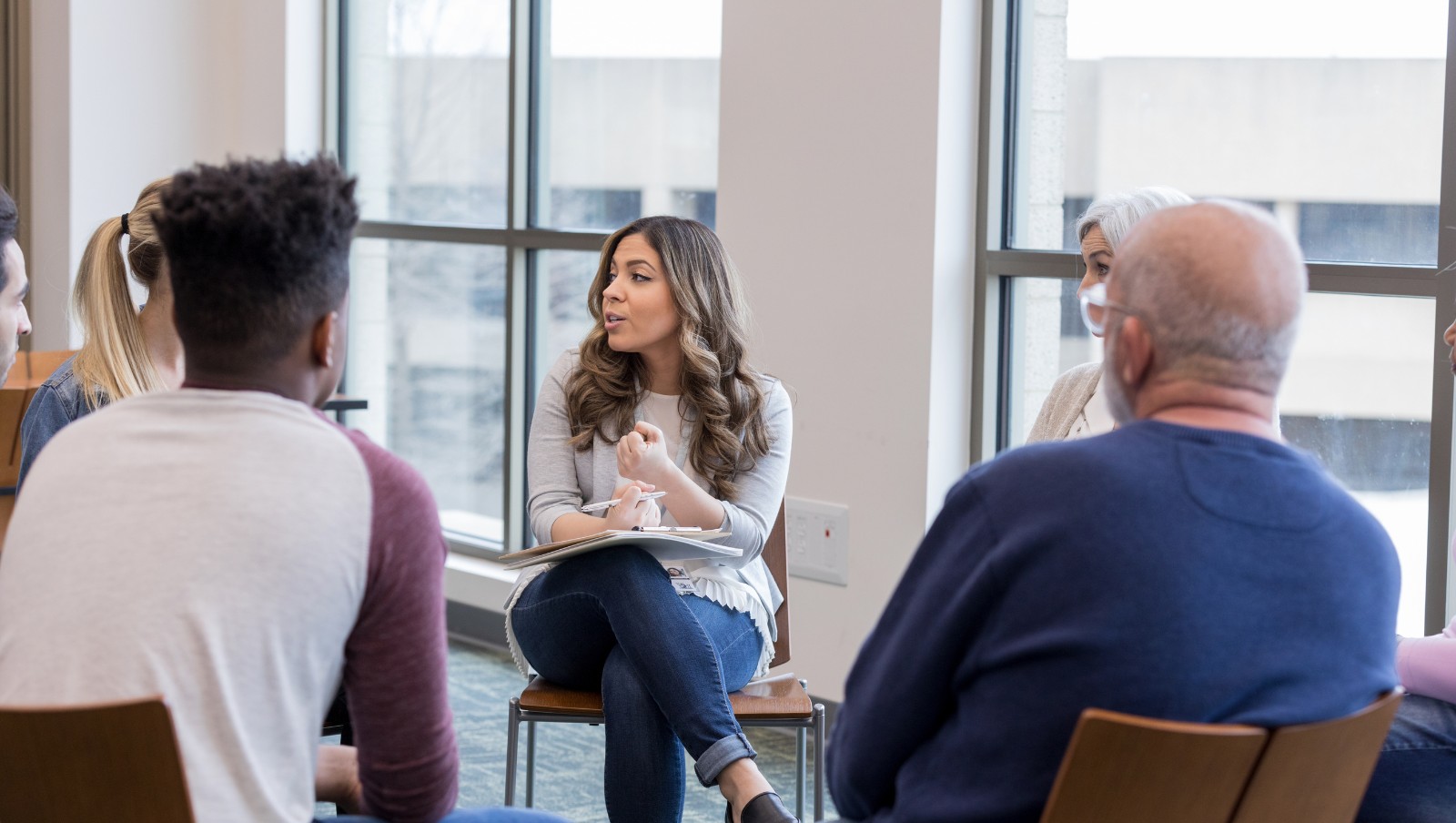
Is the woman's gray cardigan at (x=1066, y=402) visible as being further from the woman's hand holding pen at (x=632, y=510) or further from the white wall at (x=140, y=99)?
the white wall at (x=140, y=99)

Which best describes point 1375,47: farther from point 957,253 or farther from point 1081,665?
point 1081,665

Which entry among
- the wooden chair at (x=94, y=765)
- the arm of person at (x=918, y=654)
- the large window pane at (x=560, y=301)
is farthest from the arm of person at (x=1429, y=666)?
the large window pane at (x=560, y=301)

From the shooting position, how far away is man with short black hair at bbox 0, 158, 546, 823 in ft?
4.04

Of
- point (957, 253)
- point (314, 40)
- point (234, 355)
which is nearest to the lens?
point (234, 355)

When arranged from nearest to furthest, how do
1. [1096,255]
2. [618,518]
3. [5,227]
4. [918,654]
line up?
1. [918,654]
2. [5,227]
3. [618,518]
4. [1096,255]

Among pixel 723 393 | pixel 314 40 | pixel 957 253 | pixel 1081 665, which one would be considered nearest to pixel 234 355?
pixel 1081 665

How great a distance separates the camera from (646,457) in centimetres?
251

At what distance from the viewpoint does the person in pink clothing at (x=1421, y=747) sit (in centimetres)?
184

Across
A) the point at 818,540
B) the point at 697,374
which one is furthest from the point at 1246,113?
the point at 818,540

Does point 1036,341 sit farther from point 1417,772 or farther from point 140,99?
point 140,99

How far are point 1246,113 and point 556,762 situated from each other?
7.00 ft

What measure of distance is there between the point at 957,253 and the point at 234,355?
2257mm

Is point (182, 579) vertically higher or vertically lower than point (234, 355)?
lower

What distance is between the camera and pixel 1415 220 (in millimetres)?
2752
